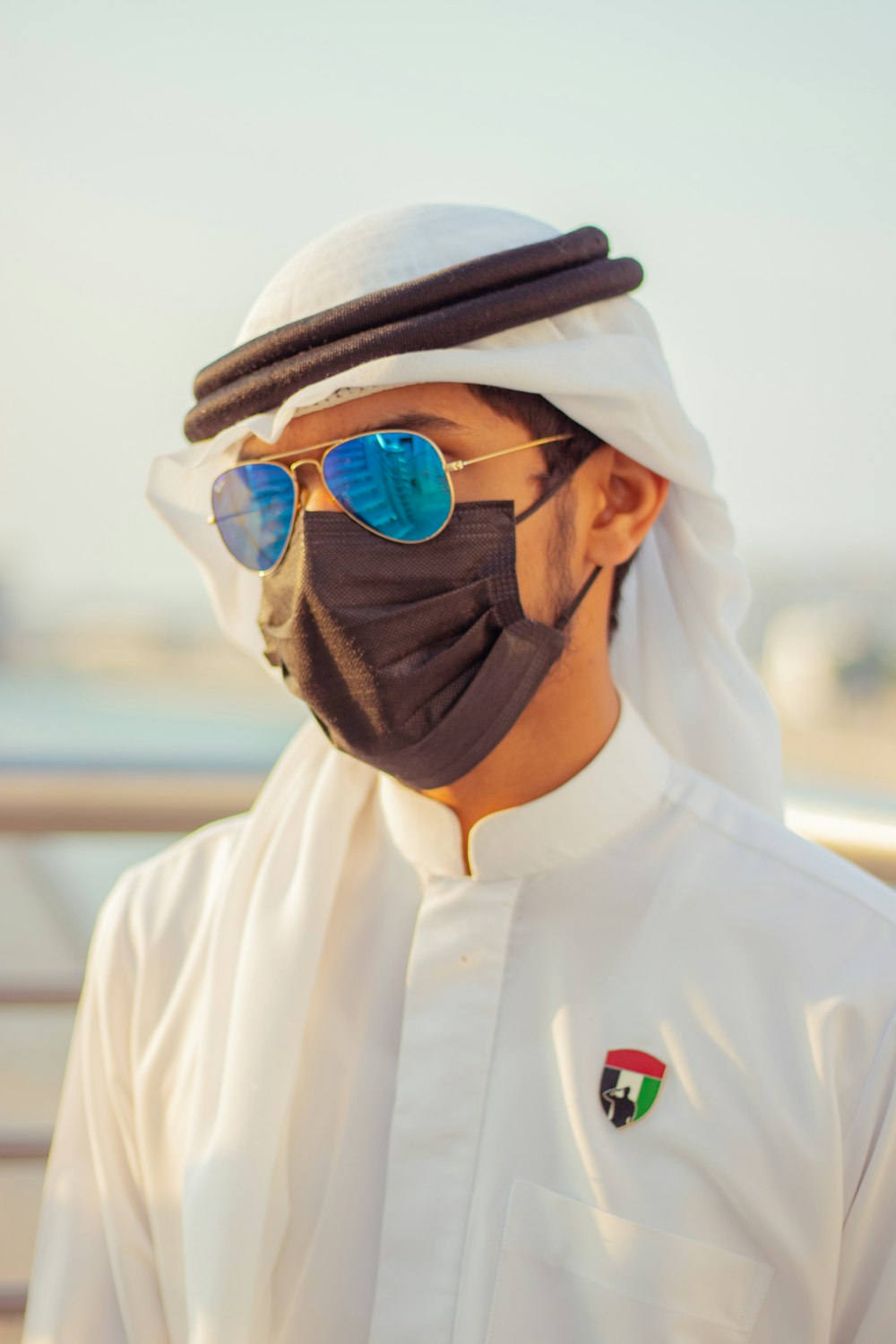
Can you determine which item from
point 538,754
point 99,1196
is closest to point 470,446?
point 538,754

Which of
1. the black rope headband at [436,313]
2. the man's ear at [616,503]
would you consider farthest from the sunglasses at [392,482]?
the man's ear at [616,503]

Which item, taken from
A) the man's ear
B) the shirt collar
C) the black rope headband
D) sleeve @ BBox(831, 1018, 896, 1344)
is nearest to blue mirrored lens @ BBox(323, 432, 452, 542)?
the black rope headband

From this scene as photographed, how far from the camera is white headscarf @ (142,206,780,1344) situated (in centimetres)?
145

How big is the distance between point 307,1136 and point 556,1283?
0.36 meters

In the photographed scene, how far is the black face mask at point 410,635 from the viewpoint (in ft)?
4.79

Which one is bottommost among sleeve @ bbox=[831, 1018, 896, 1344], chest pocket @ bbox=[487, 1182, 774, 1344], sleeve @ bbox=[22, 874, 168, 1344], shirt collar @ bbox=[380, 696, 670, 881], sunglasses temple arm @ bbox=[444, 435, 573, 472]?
sleeve @ bbox=[22, 874, 168, 1344]

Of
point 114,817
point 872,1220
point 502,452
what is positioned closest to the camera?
point 872,1220

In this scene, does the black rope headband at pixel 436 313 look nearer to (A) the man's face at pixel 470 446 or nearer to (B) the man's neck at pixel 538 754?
(A) the man's face at pixel 470 446

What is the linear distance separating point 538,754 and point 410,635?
26 cm

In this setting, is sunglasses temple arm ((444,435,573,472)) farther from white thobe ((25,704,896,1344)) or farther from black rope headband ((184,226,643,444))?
white thobe ((25,704,896,1344))

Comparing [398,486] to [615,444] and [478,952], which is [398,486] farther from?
[478,952]

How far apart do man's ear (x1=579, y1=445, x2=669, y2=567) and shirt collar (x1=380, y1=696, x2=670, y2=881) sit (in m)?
0.23

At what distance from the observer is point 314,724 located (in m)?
1.73

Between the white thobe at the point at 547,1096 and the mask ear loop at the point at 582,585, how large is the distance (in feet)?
0.53
